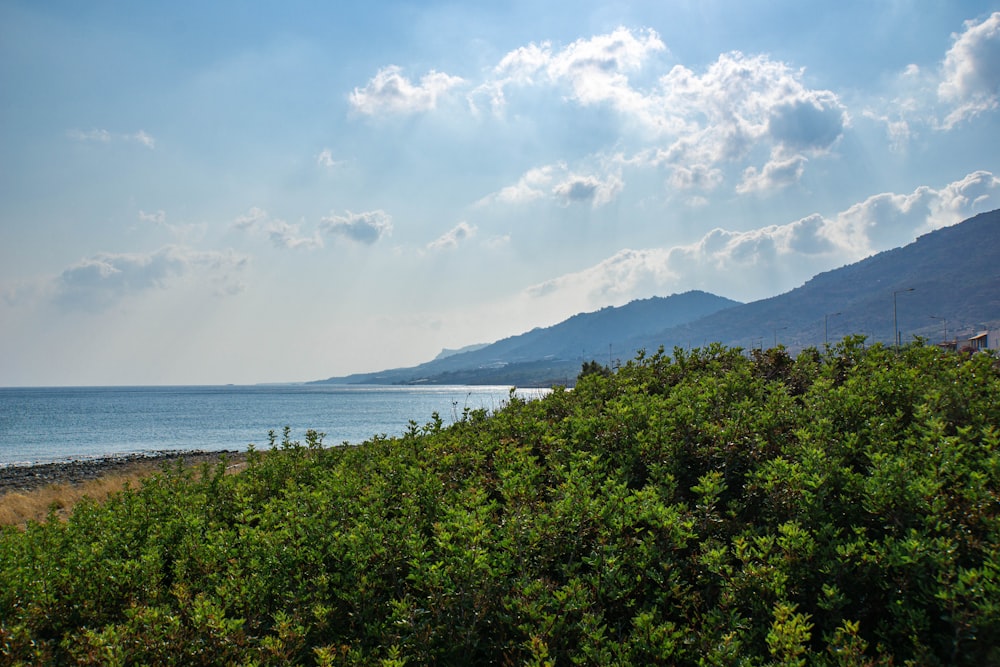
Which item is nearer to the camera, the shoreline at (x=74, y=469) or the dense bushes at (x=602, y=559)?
the dense bushes at (x=602, y=559)

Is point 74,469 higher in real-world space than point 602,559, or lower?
lower

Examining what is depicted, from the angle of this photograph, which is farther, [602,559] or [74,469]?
[74,469]

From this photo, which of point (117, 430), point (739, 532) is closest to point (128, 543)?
point (739, 532)

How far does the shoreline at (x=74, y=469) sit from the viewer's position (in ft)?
117

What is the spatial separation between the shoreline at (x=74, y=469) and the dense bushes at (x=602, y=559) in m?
30.9

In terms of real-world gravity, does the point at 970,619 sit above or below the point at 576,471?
below

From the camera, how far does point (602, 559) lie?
398cm

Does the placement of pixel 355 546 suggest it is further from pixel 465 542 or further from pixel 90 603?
pixel 90 603

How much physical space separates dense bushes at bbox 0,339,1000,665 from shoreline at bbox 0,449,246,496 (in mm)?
30853

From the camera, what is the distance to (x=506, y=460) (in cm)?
590

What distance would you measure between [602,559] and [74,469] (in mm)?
47825

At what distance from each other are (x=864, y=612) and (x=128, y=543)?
528 centimetres

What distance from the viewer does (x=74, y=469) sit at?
1649 inches

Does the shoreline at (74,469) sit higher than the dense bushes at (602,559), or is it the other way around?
the dense bushes at (602,559)
